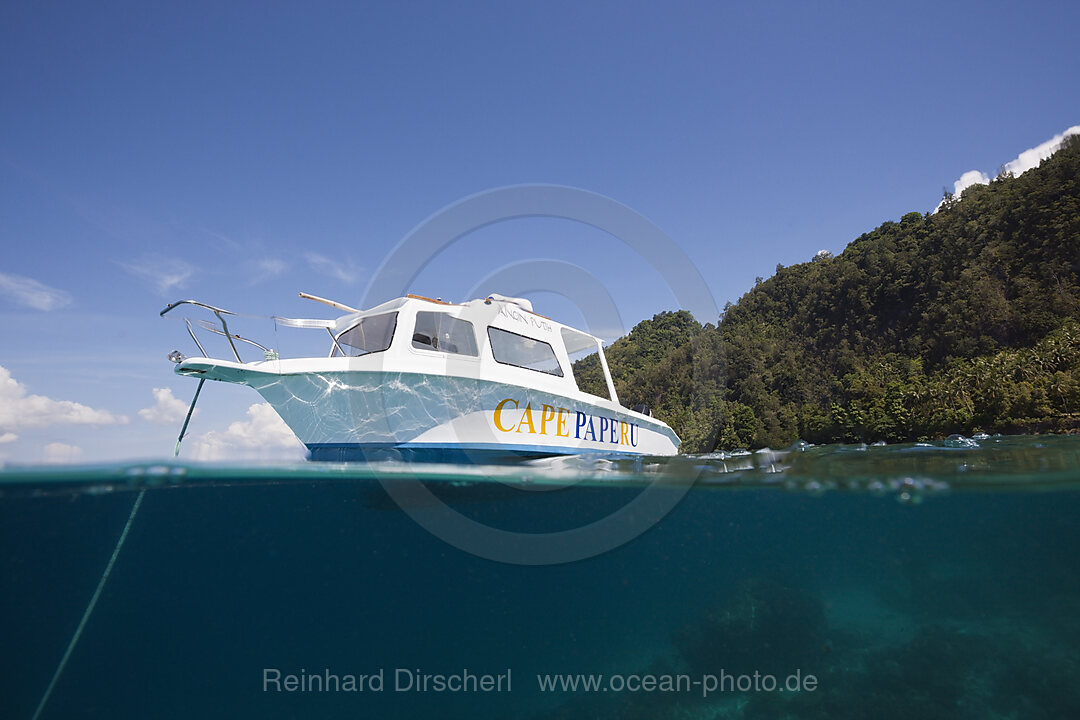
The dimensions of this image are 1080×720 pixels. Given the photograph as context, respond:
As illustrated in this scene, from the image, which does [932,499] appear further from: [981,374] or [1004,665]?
[981,374]

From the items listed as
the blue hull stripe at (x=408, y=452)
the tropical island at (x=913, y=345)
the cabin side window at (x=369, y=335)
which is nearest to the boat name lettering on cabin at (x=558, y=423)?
the blue hull stripe at (x=408, y=452)

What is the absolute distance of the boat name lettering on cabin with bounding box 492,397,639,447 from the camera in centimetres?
879

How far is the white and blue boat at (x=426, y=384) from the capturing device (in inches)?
298

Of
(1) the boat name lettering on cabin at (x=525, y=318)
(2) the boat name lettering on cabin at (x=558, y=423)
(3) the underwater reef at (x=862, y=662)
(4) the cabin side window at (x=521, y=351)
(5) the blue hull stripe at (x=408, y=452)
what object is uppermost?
(1) the boat name lettering on cabin at (x=525, y=318)

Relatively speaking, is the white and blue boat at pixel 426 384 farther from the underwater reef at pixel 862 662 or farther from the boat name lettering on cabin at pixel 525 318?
the underwater reef at pixel 862 662

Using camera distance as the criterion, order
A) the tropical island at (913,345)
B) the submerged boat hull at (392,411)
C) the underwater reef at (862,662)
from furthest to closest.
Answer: the tropical island at (913,345) → the underwater reef at (862,662) → the submerged boat hull at (392,411)

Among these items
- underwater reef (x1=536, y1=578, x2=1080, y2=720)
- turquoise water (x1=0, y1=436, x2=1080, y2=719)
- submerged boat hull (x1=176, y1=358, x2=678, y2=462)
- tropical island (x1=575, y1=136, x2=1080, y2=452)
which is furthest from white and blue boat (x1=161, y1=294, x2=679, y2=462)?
tropical island (x1=575, y1=136, x2=1080, y2=452)

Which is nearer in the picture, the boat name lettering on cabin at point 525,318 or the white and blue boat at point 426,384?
the white and blue boat at point 426,384

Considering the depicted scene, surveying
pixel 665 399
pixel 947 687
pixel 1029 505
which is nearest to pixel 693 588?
pixel 947 687

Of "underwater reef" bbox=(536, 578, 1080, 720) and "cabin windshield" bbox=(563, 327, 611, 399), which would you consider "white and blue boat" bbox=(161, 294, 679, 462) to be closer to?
"cabin windshield" bbox=(563, 327, 611, 399)

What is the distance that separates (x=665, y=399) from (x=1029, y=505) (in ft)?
83.0

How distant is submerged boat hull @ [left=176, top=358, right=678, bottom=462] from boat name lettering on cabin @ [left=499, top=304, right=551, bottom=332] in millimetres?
1583

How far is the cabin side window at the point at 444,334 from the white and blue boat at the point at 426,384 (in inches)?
0.7

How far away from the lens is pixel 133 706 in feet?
46.1
